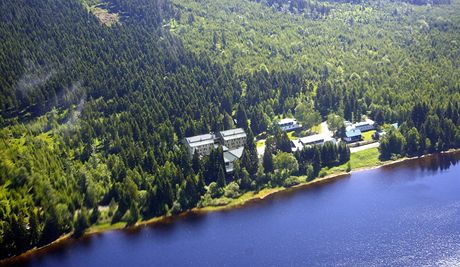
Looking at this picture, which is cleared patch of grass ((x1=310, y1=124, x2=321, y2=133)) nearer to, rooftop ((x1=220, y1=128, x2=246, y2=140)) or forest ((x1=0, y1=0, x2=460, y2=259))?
forest ((x1=0, y1=0, x2=460, y2=259))

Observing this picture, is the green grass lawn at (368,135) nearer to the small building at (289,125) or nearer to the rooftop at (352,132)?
the rooftop at (352,132)

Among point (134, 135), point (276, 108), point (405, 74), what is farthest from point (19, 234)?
point (405, 74)

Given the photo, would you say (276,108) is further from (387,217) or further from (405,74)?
(387,217)

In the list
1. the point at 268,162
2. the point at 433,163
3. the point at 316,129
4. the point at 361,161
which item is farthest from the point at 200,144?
the point at 433,163

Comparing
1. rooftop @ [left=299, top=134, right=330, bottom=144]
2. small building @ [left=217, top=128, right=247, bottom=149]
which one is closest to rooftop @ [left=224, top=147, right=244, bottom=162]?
small building @ [left=217, top=128, right=247, bottom=149]

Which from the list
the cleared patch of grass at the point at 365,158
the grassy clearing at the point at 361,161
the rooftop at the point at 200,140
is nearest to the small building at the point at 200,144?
the rooftop at the point at 200,140
